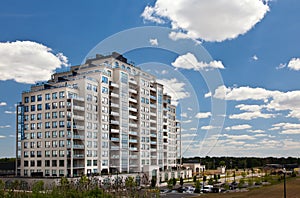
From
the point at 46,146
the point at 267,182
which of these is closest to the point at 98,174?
the point at 46,146

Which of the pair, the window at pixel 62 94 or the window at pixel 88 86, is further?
the window at pixel 88 86

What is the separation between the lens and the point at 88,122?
217 ft

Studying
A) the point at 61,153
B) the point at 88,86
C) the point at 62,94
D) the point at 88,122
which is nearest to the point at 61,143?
the point at 61,153

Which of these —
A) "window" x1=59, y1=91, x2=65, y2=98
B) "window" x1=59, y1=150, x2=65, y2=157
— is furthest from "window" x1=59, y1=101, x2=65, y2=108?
"window" x1=59, y1=150, x2=65, y2=157

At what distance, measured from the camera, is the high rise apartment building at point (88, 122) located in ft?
210

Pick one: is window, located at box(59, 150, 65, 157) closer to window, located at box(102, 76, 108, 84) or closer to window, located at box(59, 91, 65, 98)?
window, located at box(59, 91, 65, 98)

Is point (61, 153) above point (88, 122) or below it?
below

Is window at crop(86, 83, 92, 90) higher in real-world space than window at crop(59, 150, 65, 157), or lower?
higher

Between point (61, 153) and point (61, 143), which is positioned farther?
point (61, 143)

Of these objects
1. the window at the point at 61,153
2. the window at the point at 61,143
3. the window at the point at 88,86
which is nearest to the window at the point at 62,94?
the window at the point at 88,86

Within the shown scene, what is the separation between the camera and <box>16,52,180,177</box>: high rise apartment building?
63.9 m

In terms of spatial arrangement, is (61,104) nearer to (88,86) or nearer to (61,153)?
(88,86)

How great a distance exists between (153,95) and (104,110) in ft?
60.2

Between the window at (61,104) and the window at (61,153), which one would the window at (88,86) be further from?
the window at (61,153)
